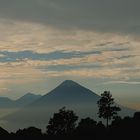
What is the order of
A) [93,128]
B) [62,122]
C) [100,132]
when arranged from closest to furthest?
[100,132], [93,128], [62,122]

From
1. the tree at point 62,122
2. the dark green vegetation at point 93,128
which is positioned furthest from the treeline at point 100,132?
the tree at point 62,122

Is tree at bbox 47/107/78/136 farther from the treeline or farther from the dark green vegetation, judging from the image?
the treeline

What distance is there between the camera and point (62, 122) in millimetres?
143625

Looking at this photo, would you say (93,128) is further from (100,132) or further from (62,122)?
(62,122)

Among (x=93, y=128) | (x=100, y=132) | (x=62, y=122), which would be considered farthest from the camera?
(x=62, y=122)

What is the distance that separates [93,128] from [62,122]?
24.7m

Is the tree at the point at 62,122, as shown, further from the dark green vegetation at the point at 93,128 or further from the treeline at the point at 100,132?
the treeline at the point at 100,132

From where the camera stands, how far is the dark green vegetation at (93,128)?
112812mm

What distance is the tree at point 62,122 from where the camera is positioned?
142625 millimetres

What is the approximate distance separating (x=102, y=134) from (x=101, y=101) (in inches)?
895

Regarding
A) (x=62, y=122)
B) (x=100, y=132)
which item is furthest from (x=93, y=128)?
(x=62, y=122)

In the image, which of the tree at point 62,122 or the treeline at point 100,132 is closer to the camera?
the treeline at point 100,132

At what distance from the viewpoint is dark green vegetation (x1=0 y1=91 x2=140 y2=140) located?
112812mm

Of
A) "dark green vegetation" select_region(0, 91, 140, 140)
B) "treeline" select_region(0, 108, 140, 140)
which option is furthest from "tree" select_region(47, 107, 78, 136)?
Result: "treeline" select_region(0, 108, 140, 140)
